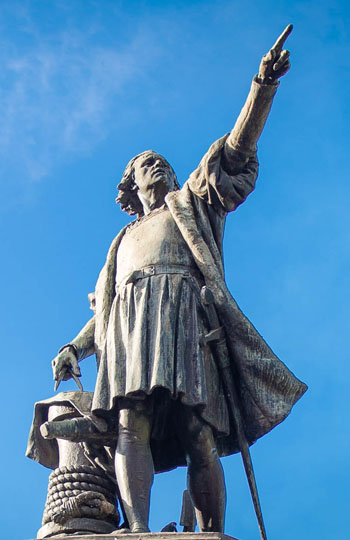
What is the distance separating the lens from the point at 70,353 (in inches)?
401

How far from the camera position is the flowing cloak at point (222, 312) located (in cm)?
938

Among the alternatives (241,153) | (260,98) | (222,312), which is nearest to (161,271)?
(222,312)

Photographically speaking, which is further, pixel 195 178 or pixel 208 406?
pixel 195 178

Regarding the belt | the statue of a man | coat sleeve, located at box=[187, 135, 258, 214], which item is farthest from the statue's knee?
coat sleeve, located at box=[187, 135, 258, 214]

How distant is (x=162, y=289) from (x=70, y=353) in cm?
122

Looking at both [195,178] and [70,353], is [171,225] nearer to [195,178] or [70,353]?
[195,178]

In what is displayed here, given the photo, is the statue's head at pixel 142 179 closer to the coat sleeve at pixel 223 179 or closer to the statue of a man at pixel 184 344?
the statue of a man at pixel 184 344

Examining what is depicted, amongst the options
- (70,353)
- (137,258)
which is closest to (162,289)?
(137,258)

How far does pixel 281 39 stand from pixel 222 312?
2.49 metres

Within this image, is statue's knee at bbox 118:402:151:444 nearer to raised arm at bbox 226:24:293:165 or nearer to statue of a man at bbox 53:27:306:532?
statue of a man at bbox 53:27:306:532

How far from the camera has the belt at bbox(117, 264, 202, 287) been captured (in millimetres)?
9773

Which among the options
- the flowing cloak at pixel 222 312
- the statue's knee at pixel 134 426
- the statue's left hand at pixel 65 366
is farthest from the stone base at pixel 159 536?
the statue's left hand at pixel 65 366

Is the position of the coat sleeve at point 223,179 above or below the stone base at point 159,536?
above

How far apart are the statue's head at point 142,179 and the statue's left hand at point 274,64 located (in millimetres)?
1585
